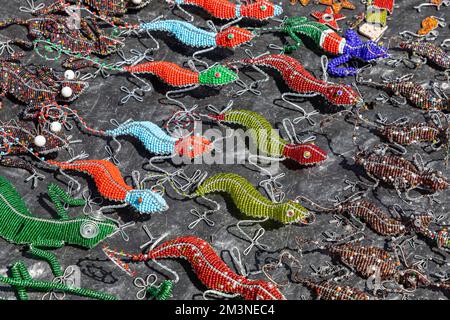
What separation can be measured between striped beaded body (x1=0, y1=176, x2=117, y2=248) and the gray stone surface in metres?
0.14

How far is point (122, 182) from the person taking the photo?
874cm

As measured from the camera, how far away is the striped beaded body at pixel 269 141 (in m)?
8.76

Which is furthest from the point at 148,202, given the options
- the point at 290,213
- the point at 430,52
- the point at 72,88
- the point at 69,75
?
the point at 430,52

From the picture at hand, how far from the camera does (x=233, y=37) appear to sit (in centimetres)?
988

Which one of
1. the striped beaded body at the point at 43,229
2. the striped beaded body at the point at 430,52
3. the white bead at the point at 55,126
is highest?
the striped beaded body at the point at 430,52

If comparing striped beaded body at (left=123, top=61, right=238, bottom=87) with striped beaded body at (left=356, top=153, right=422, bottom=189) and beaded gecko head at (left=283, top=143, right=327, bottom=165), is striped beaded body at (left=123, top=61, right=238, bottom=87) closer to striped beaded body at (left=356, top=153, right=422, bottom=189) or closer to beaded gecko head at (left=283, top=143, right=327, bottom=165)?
beaded gecko head at (left=283, top=143, right=327, bottom=165)

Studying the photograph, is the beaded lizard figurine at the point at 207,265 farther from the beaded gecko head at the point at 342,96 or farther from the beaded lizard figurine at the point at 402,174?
the beaded gecko head at the point at 342,96

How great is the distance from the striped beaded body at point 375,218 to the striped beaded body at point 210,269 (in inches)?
56.7

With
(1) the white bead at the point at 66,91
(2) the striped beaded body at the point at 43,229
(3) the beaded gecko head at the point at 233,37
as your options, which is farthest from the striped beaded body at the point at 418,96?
(1) the white bead at the point at 66,91
